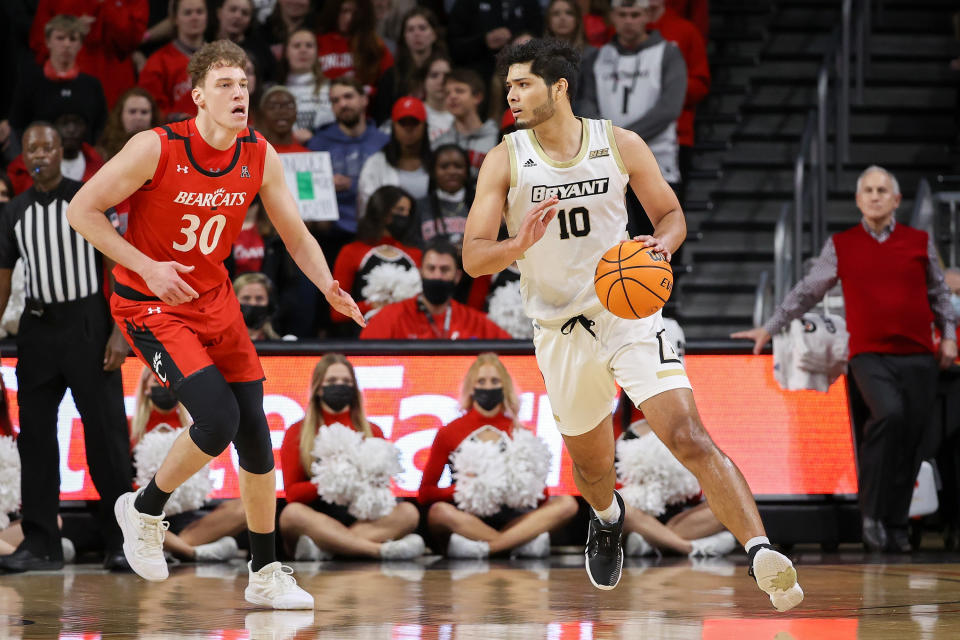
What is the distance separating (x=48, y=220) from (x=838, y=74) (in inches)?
288

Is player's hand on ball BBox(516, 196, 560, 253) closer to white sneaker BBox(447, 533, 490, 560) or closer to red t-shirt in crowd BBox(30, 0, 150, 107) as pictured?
white sneaker BBox(447, 533, 490, 560)

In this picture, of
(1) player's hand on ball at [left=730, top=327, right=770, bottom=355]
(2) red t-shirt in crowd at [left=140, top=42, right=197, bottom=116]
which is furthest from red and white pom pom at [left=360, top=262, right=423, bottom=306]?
(2) red t-shirt in crowd at [left=140, top=42, right=197, bottom=116]

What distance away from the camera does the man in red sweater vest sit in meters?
8.68

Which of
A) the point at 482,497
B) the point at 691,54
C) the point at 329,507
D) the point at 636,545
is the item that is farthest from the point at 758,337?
the point at 691,54

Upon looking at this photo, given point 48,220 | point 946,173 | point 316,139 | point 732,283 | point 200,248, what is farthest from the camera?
point 946,173

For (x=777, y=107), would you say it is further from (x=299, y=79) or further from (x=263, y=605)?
(x=263, y=605)

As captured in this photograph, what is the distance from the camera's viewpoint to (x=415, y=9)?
11539 mm

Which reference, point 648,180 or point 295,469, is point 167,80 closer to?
point 295,469

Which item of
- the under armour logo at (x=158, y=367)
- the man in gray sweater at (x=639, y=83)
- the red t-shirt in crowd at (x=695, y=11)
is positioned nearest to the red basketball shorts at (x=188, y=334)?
the under armour logo at (x=158, y=367)

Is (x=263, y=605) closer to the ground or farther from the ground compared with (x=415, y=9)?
closer to the ground

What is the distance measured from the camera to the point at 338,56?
11750 millimetres

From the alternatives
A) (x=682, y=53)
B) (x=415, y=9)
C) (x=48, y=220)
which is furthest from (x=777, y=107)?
(x=48, y=220)

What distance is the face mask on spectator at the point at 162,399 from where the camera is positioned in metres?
8.48

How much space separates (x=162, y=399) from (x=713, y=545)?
3.48 meters
